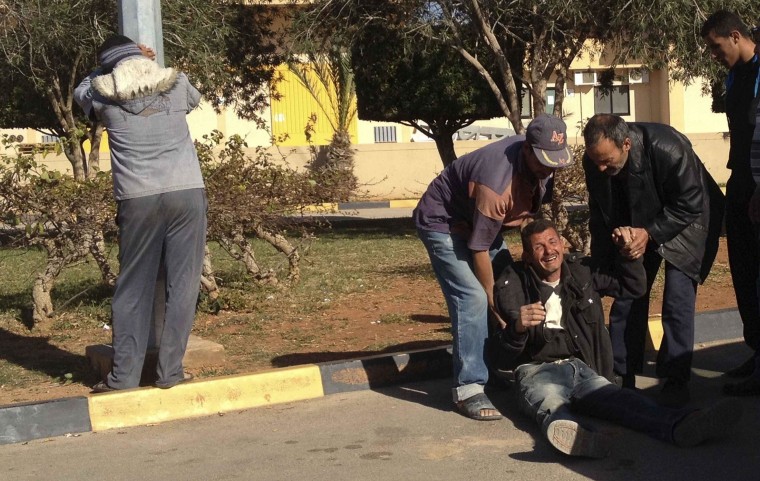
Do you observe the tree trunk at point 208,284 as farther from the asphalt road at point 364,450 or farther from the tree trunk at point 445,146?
the tree trunk at point 445,146

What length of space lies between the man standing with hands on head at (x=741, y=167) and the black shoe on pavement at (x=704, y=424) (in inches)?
37.3

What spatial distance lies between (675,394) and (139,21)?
3481 millimetres

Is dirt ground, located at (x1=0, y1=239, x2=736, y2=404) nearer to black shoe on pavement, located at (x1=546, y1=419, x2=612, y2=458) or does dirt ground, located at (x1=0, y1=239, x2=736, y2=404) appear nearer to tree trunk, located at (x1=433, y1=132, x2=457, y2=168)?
black shoe on pavement, located at (x1=546, y1=419, x2=612, y2=458)

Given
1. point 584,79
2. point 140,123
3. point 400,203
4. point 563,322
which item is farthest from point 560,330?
point 584,79

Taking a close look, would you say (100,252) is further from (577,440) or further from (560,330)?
(577,440)

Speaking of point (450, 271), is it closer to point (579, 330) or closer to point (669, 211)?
point (579, 330)

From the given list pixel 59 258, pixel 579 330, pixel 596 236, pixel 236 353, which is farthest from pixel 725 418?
pixel 59 258

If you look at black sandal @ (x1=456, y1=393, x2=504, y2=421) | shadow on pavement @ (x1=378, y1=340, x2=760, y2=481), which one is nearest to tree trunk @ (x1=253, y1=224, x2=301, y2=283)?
shadow on pavement @ (x1=378, y1=340, x2=760, y2=481)

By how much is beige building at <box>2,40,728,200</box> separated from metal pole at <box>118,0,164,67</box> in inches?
606

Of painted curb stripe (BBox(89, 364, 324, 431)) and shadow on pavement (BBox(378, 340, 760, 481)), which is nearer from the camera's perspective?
shadow on pavement (BBox(378, 340, 760, 481))

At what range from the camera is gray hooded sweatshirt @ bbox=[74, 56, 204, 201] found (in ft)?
18.8

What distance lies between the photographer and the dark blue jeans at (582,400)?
16.3ft

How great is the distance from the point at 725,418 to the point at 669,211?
3.68 ft

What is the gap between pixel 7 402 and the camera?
6.18 meters
